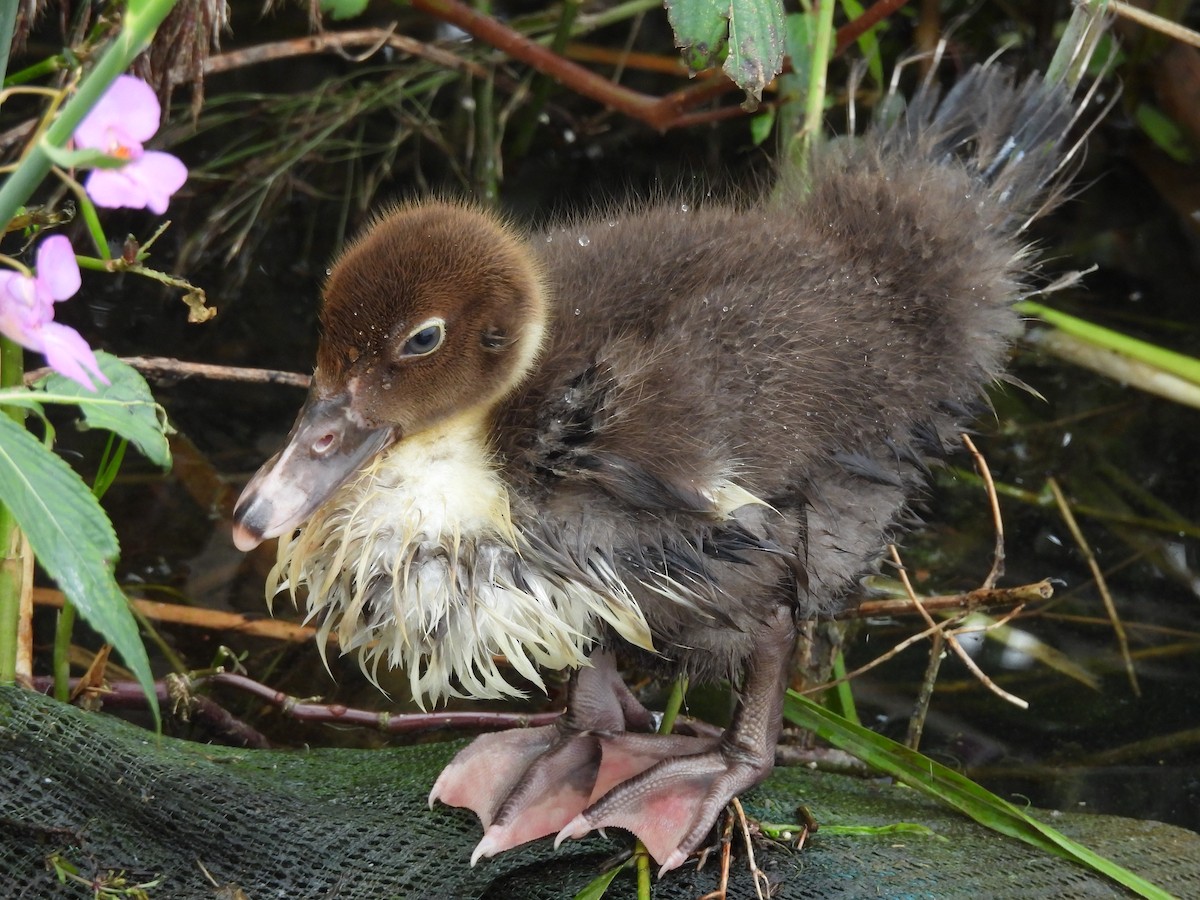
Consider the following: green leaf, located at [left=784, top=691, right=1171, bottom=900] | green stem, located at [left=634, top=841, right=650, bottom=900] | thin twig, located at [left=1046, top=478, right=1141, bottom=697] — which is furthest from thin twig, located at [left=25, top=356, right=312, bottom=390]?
thin twig, located at [left=1046, top=478, right=1141, bottom=697]

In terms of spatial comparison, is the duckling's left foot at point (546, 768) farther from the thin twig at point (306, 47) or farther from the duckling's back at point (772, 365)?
the thin twig at point (306, 47)

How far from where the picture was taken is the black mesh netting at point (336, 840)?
5.52ft

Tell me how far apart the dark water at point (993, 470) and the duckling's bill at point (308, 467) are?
83 centimetres

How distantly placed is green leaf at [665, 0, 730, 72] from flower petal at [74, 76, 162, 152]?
39.8 inches

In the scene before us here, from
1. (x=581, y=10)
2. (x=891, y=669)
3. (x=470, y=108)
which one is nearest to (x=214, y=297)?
(x=470, y=108)

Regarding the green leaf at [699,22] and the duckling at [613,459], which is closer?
the duckling at [613,459]

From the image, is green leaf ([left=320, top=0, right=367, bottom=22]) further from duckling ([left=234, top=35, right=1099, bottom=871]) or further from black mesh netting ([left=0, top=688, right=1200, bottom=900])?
black mesh netting ([left=0, top=688, right=1200, bottom=900])

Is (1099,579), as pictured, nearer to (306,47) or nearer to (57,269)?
(306,47)

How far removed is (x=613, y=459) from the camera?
173 centimetres

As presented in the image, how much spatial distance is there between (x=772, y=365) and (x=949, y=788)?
695 millimetres

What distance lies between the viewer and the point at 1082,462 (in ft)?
10.3

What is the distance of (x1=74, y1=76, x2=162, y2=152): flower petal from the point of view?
1136mm

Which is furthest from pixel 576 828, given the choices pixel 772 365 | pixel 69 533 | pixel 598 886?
pixel 69 533

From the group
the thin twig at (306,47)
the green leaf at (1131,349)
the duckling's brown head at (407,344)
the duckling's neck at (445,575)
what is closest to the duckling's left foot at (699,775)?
the duckling's neck at (445,575)
